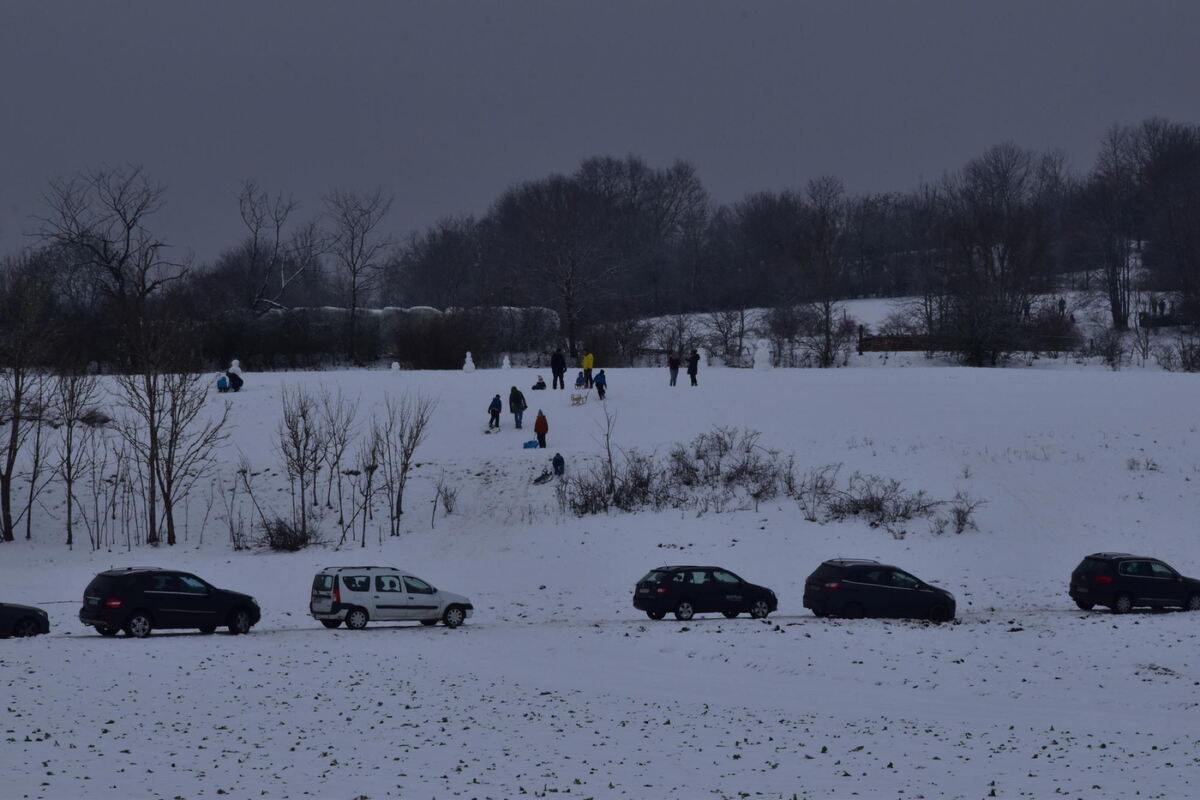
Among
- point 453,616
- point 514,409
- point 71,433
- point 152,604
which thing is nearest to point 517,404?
point 514,409

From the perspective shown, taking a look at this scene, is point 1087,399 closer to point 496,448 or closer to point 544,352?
point 496,448

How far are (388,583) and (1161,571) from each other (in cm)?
1862

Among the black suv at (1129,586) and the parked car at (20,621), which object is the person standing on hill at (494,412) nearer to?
the parked car at (20,621)

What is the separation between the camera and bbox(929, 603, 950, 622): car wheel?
26.5 m

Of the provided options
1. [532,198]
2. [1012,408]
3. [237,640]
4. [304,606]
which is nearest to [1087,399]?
[1012,408]

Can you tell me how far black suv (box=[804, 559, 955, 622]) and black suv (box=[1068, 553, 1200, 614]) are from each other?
3920mm

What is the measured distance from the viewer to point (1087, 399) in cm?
4688

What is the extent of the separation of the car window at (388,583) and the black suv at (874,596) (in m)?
9.49

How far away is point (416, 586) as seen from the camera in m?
26.2

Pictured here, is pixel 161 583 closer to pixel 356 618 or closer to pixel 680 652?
pixel 356 618

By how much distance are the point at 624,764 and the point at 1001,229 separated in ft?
238

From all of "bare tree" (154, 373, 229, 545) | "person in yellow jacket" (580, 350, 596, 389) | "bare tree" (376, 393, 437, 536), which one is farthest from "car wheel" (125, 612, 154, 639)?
"person in yellow jacket" (580, 350, 596, 389)

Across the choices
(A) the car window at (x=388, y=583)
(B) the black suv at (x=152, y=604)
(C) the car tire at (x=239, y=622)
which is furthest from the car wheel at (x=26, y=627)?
(A) the car window at (x=388, y=583)

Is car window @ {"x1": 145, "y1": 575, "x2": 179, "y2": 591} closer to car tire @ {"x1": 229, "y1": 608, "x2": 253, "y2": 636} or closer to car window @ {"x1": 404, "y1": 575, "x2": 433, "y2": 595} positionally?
car tire @ {"x1": 229, "y1": 608, "x2": 253, "y2": 636}
